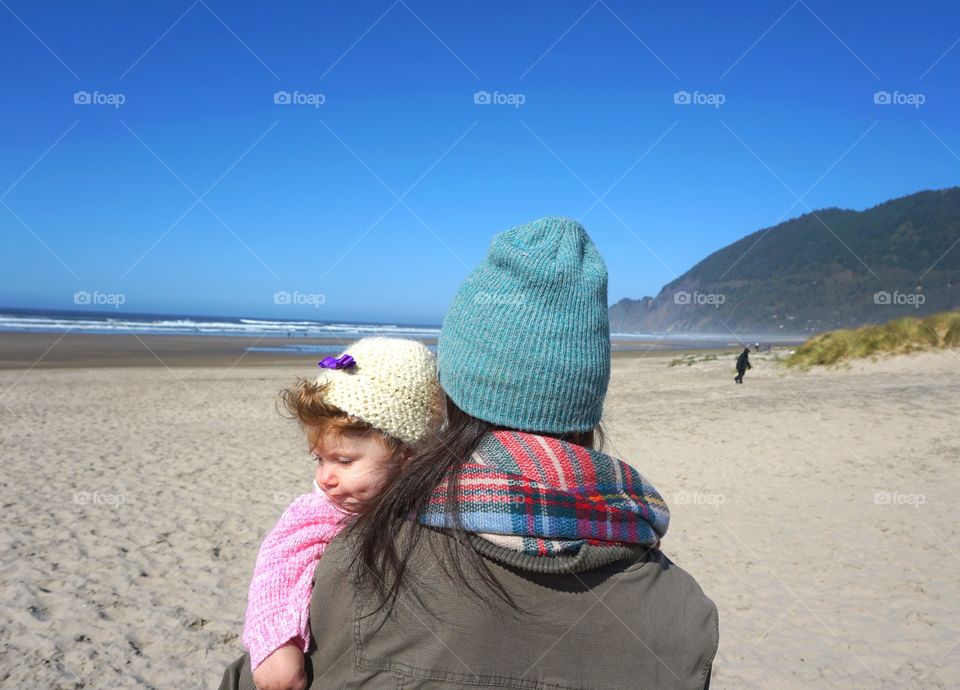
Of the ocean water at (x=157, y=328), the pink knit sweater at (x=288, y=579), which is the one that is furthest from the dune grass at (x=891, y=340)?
the pink knit sweater at (x=288, y=579)

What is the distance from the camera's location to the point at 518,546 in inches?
41.5

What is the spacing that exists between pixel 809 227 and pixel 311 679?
154 m

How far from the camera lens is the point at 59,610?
14.7 ft

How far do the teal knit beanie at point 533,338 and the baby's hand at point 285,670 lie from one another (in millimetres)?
513

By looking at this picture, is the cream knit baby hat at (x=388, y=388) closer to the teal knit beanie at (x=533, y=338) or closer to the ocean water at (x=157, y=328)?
the teal knit beanie at (x=533, y=338)

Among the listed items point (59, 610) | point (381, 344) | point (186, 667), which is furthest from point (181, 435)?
point (381, 344)

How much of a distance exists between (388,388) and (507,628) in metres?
0.86

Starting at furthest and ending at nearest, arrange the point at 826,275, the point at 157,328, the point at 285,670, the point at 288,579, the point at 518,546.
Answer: the point at 826,275
the point at 157,328
the point at 288,579
the point at 285,670
the point at 518,546

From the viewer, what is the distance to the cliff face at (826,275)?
301 ft

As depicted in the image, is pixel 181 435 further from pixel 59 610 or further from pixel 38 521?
pixel 59 610

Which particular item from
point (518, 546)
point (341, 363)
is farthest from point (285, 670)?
point (341, 363)

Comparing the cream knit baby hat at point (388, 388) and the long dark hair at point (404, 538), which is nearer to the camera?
the long dark hair at point (404, 538)

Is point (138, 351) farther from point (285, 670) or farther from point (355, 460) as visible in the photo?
point (285, 670)

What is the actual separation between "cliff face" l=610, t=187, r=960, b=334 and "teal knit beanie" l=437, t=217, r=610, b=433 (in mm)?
84048
